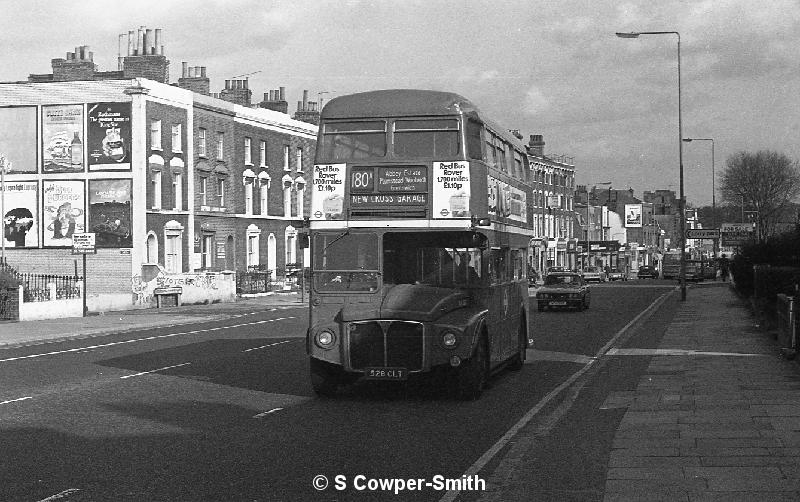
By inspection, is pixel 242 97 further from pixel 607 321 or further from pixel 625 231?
pixel 625 231

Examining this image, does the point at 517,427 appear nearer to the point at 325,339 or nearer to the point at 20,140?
the point at 325,339

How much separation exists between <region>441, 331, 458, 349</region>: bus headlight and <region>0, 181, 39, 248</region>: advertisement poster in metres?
43.1

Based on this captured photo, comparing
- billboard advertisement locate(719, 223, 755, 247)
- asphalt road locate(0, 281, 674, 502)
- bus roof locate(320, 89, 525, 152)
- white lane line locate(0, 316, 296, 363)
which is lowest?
white lane line locate(0, 316, 296, 363)

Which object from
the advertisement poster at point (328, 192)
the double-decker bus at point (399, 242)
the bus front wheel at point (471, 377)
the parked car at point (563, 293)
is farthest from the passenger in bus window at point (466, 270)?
the parked car at point (563, 293)

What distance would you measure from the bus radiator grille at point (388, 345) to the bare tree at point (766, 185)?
249ft

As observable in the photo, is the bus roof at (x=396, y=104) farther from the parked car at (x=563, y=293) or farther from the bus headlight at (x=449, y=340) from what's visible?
the parked car at (x=563, y=293)

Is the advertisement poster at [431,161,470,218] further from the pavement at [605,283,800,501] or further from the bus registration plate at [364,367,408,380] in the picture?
the pavement at [605,283,800,501]

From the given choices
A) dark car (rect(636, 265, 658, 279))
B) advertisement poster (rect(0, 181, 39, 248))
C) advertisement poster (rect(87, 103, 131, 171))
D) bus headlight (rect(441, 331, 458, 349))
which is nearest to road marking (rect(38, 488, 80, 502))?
bus headlight (rect(441, 331, 458, 349))

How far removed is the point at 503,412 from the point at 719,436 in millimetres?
3548

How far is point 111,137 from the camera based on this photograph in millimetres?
52938

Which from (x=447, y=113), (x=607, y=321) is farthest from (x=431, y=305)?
(x=607, y=321)

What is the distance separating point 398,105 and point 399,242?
6.87 ft

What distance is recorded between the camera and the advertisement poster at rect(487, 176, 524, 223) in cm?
1714

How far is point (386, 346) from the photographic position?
15039 mm
